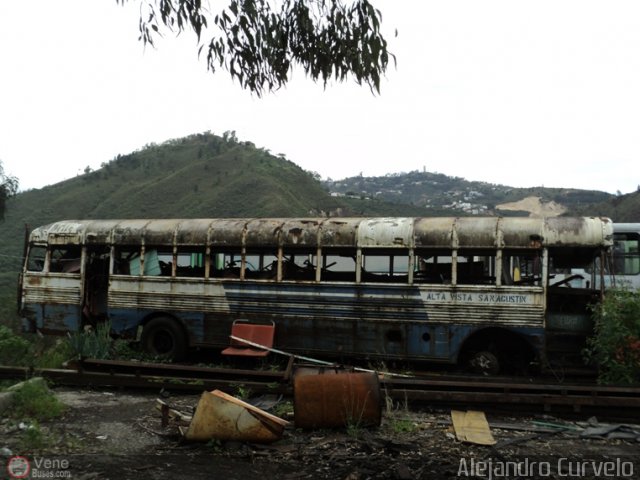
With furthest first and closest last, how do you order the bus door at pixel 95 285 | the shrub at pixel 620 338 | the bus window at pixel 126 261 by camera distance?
the bus door at pixel 95 285 < the bus window at pixel 126 261 < the shrub at pixel 620 338

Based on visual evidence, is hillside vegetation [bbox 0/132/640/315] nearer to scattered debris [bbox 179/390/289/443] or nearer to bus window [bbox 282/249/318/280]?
bus window [bbox 282/249/318/280]

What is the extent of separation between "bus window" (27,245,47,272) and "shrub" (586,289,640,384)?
10.7 metres

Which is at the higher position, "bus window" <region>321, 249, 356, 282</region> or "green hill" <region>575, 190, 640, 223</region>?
"green hill" <region>575, 190, 640, 223</region>

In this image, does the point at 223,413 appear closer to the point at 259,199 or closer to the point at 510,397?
the point at 510,397

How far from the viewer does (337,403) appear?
612 centimetres

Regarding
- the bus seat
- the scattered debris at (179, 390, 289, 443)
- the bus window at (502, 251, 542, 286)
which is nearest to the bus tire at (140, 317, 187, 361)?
the bus seat

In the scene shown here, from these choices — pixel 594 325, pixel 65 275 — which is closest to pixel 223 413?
pixel 594 325

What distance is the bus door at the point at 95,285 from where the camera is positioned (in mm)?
11083

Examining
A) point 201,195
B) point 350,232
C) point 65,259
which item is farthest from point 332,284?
point 201,195

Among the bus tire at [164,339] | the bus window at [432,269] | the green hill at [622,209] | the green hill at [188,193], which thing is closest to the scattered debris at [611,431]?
the bus window at [432,269]

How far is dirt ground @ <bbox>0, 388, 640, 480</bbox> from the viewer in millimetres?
4977

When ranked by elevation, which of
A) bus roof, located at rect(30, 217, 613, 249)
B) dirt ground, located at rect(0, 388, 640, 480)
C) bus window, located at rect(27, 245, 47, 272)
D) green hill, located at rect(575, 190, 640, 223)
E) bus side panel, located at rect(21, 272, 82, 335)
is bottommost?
dirt ground, located at rect(0, 388, 640, 480)

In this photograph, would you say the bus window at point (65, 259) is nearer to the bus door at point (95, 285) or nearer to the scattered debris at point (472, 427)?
the bus door at point (95, 285)

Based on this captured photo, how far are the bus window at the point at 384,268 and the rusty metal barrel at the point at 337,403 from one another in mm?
3968
